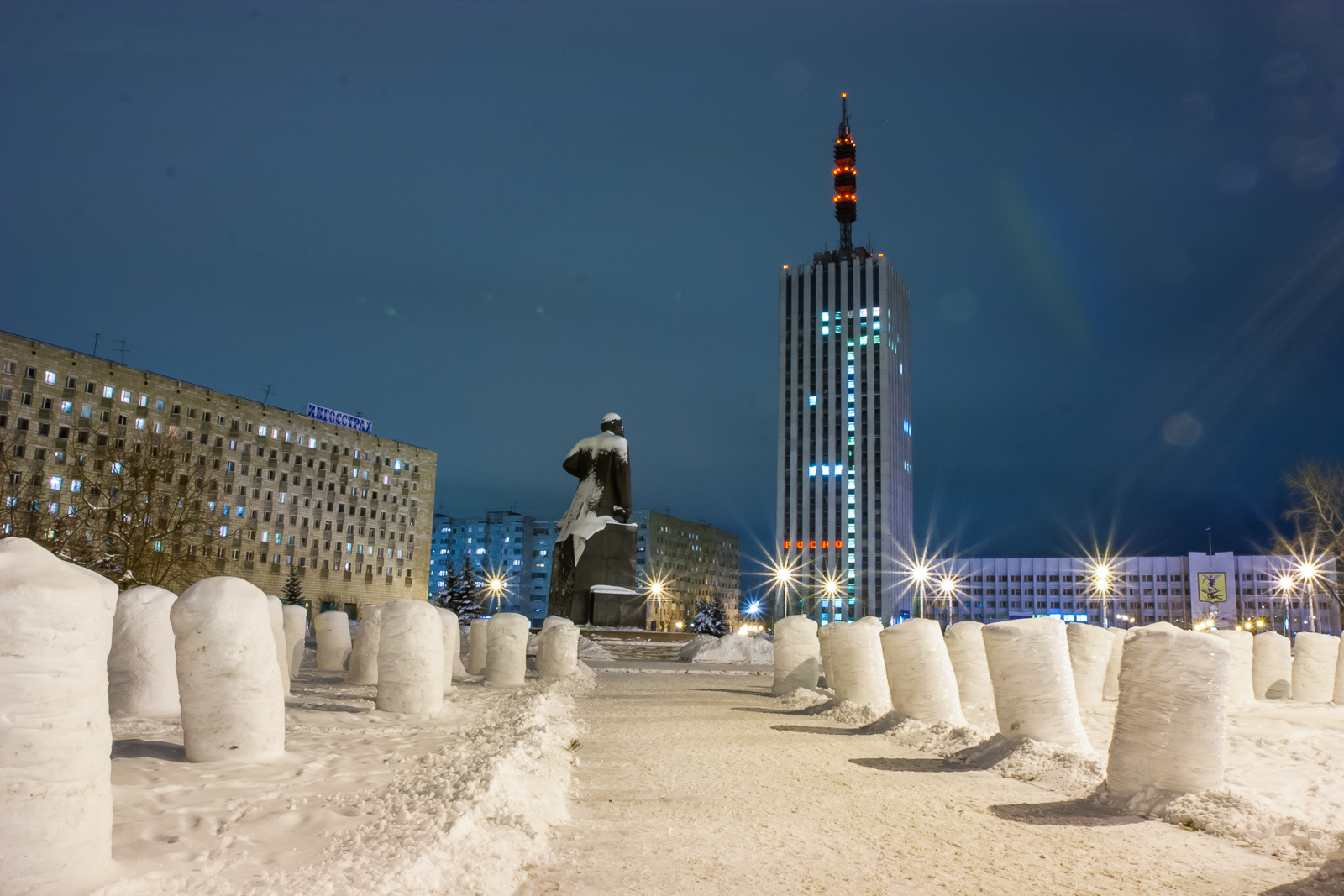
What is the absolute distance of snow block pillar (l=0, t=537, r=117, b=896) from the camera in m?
3.87

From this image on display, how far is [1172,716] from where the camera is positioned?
6.90 metres

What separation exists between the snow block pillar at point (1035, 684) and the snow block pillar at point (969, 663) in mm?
3183

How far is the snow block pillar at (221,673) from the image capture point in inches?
275

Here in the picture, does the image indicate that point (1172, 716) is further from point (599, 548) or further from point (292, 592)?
point (292, 592)

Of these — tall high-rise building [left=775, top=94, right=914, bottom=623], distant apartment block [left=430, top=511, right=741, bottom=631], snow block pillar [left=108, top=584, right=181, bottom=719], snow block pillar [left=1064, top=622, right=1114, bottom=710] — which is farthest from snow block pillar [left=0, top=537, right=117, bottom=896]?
distant apartment block [left=430, top=511, right=741, bottom=631]

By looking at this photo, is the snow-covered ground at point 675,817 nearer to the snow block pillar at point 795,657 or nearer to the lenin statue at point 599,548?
the snow block pillar at point 795,657

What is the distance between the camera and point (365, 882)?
438 cm

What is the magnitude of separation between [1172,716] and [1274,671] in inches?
622

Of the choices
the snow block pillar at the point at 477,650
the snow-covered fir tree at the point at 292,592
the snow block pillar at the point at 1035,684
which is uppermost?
the snow block pillar at the point at 1035,684

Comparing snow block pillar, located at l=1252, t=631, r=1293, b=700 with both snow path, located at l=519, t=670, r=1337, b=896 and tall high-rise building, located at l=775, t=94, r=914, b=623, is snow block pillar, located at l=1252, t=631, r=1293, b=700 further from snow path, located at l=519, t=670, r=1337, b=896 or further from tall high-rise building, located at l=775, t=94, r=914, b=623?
tall high-rise building, located at l=775, t=94, r=914, b=623

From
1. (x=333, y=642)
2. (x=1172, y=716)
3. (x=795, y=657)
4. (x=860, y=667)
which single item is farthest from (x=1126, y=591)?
(x=1172, y=716)

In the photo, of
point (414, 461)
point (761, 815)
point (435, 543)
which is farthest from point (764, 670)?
point (435, 543)

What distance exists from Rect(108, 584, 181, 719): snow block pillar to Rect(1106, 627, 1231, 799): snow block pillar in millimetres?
8866

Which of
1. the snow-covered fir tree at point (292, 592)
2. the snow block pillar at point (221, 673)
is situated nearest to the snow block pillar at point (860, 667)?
the snow block pillar at point (221, 673)
